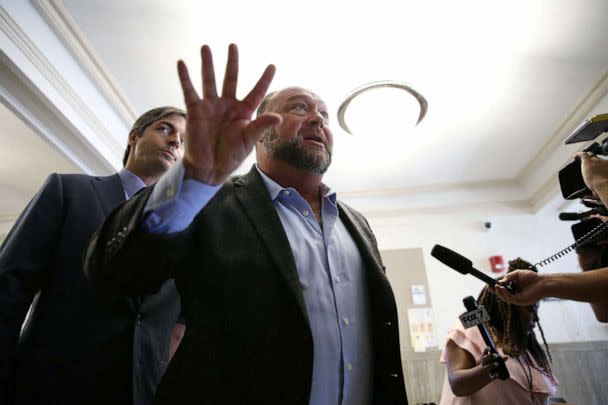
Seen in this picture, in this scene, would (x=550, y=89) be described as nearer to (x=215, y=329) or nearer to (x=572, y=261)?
(x=572, y=261)

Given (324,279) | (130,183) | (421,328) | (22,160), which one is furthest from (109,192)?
(421,328)

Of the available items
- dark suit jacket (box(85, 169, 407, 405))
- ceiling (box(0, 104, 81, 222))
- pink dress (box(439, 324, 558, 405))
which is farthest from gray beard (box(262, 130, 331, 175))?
ceiling (box(0, 104, 81, 222))

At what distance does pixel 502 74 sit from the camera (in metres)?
2.95

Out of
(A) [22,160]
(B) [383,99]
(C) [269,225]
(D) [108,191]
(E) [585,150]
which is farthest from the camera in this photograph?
(A) [22,160]

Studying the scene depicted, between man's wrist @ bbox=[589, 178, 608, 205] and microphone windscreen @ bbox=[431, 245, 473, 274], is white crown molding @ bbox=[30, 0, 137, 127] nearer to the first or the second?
microphone windscreen @ bbox=[431, 245, 473, 274]

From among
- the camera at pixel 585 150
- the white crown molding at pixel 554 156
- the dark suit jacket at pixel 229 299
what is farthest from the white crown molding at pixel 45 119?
the white crown molding at pixel 554 156

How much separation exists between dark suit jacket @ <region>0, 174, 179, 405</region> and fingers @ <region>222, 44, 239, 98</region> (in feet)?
2.21

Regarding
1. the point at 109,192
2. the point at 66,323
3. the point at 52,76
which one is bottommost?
the point at 66,323

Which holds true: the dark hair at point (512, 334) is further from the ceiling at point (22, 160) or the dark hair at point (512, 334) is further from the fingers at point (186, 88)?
the ceiling at point (22, 160)

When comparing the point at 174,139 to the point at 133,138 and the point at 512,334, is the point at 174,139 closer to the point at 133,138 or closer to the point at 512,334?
the point at 133,138

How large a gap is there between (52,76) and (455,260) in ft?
9.34

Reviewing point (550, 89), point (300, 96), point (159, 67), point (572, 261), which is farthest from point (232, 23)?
point (572, 261)

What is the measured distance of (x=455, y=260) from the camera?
128 cm

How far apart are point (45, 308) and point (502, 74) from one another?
333 cm
